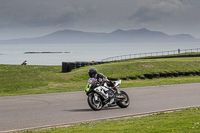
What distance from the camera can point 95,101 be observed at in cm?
1238

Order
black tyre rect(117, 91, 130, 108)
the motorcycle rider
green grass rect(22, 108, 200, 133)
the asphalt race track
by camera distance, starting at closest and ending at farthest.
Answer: green grass rect(22, 108, 200, 133) → the asphalt race track → the motorcycle rider → black tyre rect(117, 91, 130, 108)

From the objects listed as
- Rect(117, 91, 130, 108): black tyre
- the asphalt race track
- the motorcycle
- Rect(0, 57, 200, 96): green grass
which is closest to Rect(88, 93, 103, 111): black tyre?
the motorcycle

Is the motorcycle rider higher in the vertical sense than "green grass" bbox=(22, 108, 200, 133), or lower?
higher

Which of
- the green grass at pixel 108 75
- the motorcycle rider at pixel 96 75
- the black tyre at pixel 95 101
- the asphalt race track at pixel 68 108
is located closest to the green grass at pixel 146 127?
the asphalt race track at pixel 68 108

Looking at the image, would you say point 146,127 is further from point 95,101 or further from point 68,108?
point 68,108

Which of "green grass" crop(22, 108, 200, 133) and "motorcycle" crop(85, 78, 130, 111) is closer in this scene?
"green grass" crop(22, 108, 200, 133)

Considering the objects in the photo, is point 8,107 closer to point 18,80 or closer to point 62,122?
point 62,122

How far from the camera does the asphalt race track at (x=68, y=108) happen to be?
10.4 m

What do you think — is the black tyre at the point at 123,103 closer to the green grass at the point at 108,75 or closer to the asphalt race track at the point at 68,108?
the asphalt race track at the point at 68,108

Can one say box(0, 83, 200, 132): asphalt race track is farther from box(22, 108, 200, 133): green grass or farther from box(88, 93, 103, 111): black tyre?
box(22, 108, 200, 133): green grass

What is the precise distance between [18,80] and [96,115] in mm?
17340

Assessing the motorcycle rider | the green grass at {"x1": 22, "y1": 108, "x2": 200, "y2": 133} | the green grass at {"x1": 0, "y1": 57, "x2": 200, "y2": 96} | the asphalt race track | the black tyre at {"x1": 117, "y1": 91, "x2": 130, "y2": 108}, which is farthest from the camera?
the green grass at {"x1": 0, "y1": 57, "x2": 200, "y2": 96}

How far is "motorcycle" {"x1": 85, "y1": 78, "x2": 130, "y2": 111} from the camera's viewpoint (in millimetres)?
12156

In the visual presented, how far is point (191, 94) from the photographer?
56.1 feet
